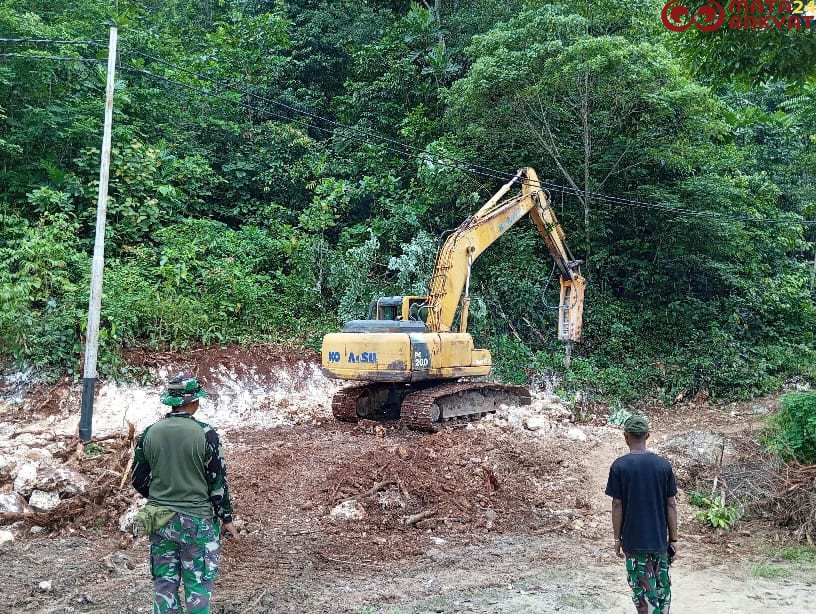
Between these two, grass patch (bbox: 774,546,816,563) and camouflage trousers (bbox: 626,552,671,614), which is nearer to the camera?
camouflage trousers (bbox: 626,552,671,614)

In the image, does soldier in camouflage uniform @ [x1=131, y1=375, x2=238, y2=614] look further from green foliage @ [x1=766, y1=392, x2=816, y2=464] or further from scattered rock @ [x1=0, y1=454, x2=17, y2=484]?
green foliage @ [x1=766, y1=392, x2=816, y2=464]

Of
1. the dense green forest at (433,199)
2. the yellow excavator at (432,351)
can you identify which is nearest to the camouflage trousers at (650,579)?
the yellow excavator at (432,351)

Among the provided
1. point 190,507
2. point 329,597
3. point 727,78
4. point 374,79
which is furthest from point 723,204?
point 190,507

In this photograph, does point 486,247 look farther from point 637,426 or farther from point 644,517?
point 644,517

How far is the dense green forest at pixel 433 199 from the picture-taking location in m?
15.7

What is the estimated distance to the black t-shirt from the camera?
14.2 feet

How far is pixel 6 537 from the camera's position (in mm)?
6766

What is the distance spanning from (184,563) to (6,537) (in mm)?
3460

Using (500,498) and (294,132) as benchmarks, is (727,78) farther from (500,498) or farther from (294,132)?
(294,132)

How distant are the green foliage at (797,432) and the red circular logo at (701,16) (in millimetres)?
4985

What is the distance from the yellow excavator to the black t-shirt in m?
6.46

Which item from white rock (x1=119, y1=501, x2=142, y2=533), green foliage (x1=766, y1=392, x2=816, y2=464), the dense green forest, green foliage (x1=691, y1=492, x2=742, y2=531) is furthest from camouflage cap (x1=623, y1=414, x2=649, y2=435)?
the dense green forest

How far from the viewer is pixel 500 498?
818 cm

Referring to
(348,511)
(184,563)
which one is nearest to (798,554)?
(348,511)
